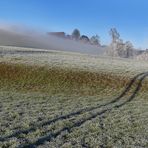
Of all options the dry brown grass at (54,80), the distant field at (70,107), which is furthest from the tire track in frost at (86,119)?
the dry brown grass at (54,80)

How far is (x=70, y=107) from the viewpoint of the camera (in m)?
24.2

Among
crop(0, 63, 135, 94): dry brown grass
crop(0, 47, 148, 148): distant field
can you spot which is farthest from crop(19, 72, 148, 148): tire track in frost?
crop(0, 63, 135, 94): dry brown grass

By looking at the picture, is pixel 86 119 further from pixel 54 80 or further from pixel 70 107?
pixel 54 80

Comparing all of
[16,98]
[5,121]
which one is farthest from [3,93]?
[5,121]

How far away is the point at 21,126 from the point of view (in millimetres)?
17234

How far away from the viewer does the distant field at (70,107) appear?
15.7m

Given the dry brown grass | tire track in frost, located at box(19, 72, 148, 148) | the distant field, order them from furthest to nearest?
the dry brown grass < the distant field < tire track in frost, located at box(19, 72, 148, 148)

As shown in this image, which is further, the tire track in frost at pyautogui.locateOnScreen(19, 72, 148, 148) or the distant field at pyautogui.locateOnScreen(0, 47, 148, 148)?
the distant field at pyautogui.locateOnScreen(0, 47, 148, 148)

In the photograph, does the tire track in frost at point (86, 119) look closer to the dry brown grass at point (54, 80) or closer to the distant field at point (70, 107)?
the distant field at point (70, 107)

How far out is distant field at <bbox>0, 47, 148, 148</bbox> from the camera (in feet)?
51.4

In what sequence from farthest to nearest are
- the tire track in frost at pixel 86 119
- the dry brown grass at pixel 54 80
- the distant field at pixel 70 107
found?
the dry brown grass at pixel 54 80 → the distant field at pixel 70 107 → the tire track in frost at pixel 86 119

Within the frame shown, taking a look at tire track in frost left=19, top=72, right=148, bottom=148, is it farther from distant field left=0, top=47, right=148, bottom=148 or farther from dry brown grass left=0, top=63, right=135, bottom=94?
dry brown grass left=0, top=63, right=135, bottom=94

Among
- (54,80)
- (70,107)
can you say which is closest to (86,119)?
(70,107)

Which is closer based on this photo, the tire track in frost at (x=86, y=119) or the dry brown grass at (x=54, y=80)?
the tire track in frost at (x=86, y=119)
